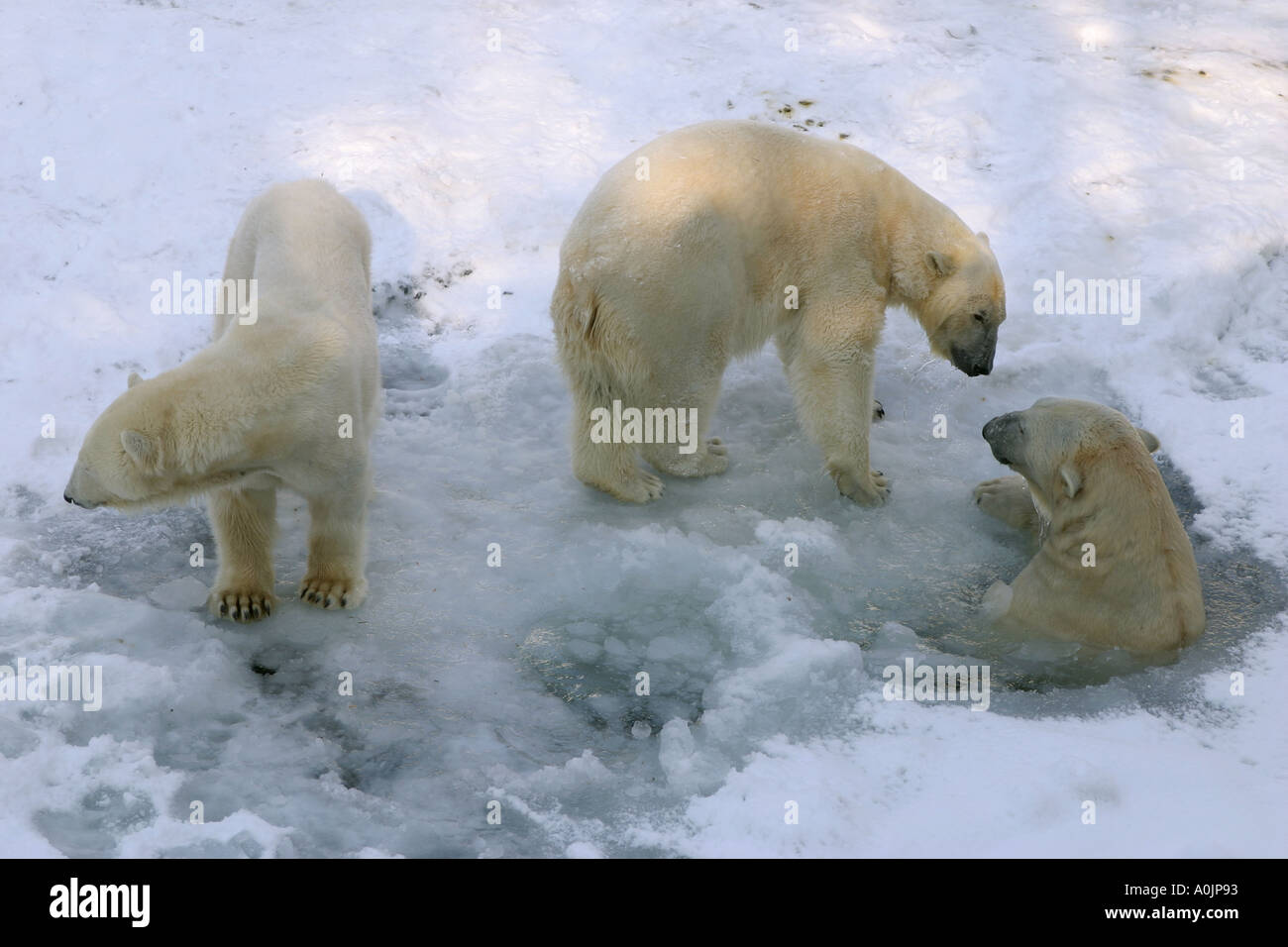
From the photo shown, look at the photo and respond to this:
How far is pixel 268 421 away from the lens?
4.22 m

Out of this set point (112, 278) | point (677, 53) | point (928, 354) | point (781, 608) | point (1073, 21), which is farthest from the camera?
point (1073, 21)

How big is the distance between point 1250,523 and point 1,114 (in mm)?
7418

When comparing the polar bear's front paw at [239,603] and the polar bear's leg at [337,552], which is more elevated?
the polar bear's leg at [337,552]

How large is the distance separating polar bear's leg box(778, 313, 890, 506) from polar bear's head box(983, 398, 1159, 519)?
0.65 meters

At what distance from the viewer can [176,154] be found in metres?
7.19

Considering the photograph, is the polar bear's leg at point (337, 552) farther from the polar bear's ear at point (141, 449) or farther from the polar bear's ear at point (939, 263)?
the polar bear's ear at point (939, 263)

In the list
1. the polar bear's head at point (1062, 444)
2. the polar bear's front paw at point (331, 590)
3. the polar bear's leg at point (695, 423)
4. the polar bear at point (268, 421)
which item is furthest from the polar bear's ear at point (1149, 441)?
the polar bear's front paw at point (331, 590)

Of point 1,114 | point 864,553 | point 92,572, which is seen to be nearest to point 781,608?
point 864,553

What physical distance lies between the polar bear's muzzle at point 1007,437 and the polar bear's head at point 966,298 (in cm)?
59

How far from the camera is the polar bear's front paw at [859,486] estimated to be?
5.71 meters

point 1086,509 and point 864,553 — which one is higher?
point 1086,509

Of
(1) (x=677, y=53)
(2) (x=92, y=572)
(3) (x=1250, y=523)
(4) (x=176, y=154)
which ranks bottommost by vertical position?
(2) (x=92, y=572)

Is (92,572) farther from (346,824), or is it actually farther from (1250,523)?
(1250,523)

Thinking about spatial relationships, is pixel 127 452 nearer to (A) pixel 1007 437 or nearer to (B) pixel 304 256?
(B) pixel 304 256
